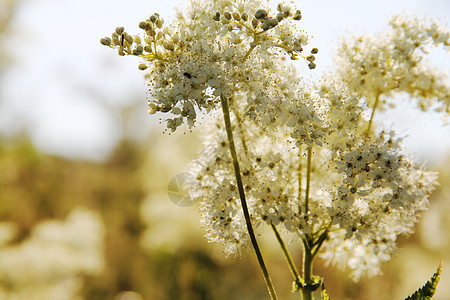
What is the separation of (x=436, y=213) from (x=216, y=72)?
25.2ft

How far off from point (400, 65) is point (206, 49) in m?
0.79

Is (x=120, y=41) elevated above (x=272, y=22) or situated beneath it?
elevated above

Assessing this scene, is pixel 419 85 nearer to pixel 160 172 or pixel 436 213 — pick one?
pixel 436 213

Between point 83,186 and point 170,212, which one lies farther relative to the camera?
point 83,186

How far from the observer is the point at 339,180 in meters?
1.39

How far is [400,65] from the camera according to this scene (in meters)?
1.43

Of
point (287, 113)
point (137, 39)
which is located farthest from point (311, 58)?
point (137, 39)

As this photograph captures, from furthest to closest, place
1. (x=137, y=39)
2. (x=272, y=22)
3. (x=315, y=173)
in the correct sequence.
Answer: (x=315, y=173) → (x=137, y=39) → (x=272, y=22)

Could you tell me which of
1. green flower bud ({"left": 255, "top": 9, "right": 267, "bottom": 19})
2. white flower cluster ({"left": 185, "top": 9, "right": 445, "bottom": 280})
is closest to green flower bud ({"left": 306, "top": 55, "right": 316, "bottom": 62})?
white flower cluster ({"left": 185, "top": 9, "right": 445, "bottom": 280})

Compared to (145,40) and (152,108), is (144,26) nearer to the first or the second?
(145,40)

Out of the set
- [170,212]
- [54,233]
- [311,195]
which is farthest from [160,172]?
[311,195]

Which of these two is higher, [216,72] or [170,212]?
[170,212]

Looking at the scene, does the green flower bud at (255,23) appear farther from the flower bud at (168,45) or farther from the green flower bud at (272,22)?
the flower bud at (168,45)

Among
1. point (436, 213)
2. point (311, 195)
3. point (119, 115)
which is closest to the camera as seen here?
point (311, 195)
